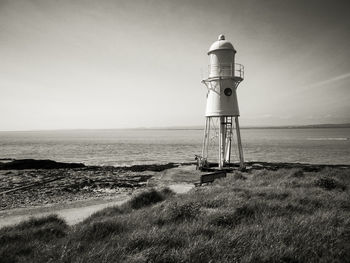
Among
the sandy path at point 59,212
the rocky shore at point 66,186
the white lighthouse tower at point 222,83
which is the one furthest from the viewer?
the white lighthouse tower at point 222,83

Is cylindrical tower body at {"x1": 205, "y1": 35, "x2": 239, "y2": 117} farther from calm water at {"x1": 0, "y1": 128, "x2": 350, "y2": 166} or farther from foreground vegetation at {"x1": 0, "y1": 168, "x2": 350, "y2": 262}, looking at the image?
calm water at {"x1": 0, "y1": 128, "x2": 350, "y2": 166}

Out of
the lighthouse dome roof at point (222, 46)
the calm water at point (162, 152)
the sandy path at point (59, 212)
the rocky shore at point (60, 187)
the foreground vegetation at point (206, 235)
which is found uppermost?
the lighthouse dome roof at point (222, 46)

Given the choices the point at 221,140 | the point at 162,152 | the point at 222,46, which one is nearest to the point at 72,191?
the point at 221,140

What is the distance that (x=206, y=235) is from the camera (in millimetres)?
5348

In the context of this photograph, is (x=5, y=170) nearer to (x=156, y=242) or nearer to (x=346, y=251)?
(x=156, y=242)

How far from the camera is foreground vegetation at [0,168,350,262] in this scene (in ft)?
14.3

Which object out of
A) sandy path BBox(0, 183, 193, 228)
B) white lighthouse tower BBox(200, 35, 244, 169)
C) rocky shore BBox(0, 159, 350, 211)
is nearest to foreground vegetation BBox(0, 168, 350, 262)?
sandy path BBox(0, 183, 193, 228)

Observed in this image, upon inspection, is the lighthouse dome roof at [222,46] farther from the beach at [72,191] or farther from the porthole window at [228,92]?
the beach at [72,191]

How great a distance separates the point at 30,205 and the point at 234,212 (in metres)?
11.1

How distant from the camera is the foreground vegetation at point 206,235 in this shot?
4367mm

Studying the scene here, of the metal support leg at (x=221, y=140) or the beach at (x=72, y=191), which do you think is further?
the metal support leg at (x=221, y=140)

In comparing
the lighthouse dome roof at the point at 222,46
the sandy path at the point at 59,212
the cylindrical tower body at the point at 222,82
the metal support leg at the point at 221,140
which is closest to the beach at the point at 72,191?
the sandy path at the point at 59,212

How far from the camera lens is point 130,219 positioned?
21.8 ft

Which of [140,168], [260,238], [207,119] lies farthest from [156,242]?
[140,168]
